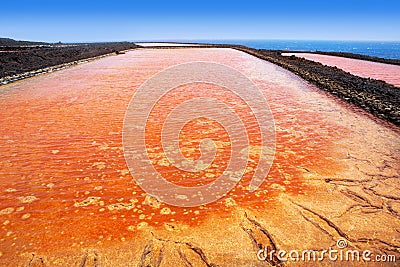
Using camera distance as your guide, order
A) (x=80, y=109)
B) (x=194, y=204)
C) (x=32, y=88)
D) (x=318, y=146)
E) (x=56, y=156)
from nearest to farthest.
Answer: (x=194, y=204) → (x=56, y=156) → (x=318, y=146) → (x=80, y=109) → (x=32, y=88)

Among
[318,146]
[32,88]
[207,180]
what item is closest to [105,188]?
[207,180]

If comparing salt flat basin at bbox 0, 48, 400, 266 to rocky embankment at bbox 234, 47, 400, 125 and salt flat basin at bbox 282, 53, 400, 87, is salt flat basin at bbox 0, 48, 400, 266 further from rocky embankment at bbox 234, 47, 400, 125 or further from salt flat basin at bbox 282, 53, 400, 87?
salt flat basin at bbox 282, 53, 400, 87

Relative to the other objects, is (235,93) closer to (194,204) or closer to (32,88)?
(194,204)

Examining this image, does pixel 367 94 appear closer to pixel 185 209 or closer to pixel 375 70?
pixel 185 209

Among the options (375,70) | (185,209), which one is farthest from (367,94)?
(375,70)

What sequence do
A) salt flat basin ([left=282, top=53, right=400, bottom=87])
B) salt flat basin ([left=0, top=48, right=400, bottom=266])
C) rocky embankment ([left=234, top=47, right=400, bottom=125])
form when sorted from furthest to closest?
salt flat basin ([left=282, top=53, right=400, bottom=87])
rocky embankment ([left=234, top=47, right=400, bottom=125])
salt flat basin ([left=0, top=48, right=400, bottom=266])

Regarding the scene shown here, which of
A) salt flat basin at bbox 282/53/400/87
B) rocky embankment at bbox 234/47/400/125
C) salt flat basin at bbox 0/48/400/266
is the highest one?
rocky embankment at bbox 234/47/400/125

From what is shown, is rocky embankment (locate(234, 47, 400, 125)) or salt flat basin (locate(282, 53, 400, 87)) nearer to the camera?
rocky embankment (locate(234, 47, 400, 125))

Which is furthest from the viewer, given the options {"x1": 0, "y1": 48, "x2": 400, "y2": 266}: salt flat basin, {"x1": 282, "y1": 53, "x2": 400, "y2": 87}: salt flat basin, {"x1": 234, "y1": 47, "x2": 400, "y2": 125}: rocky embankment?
{"x1": 282, "y1": 53, "x2": 400, "y2": 87}: salt flat basin


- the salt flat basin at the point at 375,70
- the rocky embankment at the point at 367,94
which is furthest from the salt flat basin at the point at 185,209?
the salt flat basin at the point at 375,70

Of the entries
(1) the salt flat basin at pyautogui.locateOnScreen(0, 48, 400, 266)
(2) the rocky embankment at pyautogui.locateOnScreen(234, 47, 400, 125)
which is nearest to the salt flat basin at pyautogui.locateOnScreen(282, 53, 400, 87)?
(2) the rocky embankment at pyautogui.locateOnScreen(234, 47, 400, 125)
